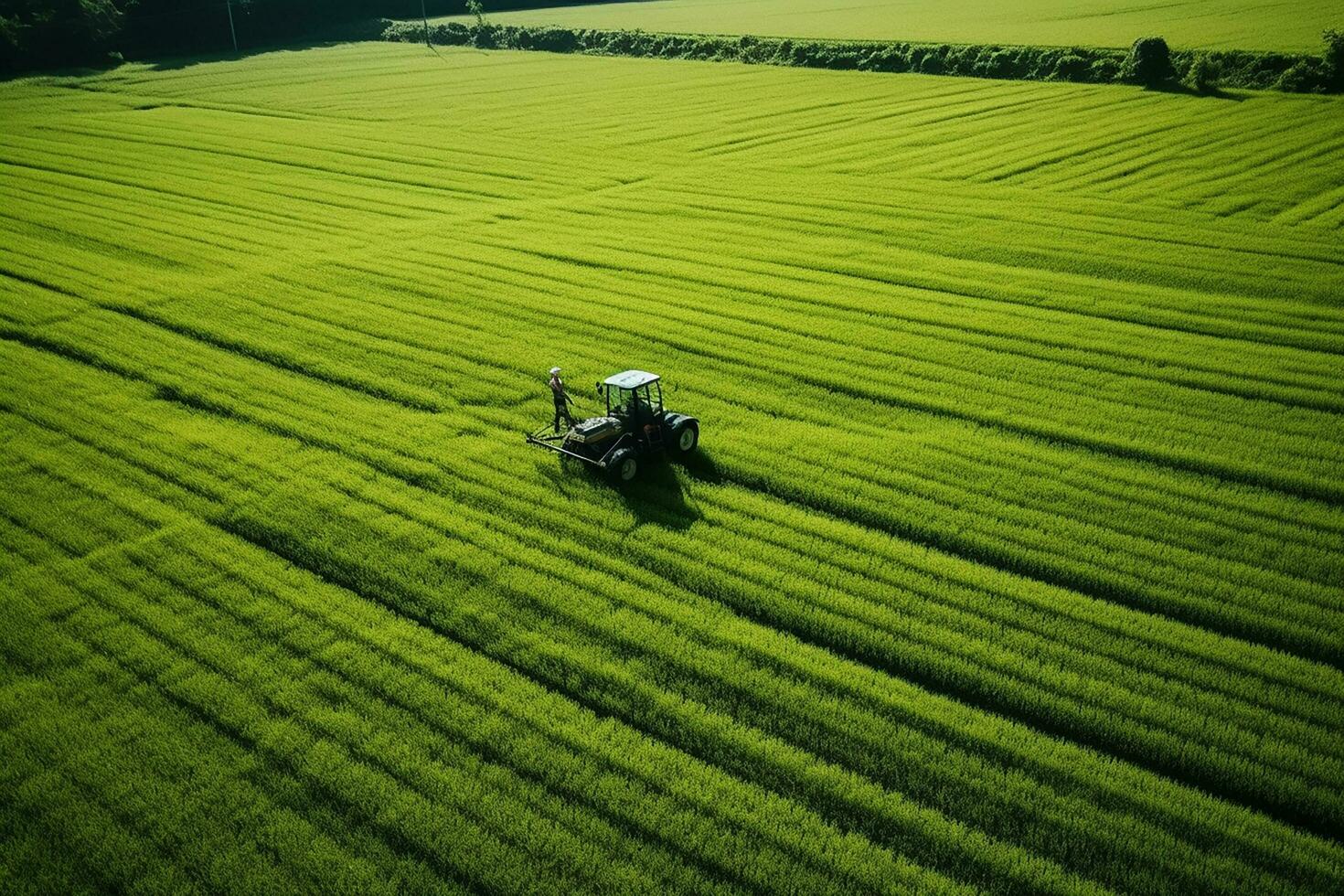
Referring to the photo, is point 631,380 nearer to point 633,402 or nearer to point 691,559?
point 633,402

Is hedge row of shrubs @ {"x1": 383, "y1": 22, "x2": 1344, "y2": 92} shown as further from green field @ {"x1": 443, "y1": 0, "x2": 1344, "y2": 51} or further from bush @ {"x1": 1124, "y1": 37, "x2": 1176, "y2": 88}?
green field @ {"x1": 443, "y1": 0, "x2": 1344, "y2": 51}

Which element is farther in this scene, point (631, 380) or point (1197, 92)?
point (1197, 92)

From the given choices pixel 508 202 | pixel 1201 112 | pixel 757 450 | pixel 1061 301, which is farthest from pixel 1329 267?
pixel 508 202

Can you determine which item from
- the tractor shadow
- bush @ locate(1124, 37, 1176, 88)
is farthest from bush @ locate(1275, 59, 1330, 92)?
the tractor shadow

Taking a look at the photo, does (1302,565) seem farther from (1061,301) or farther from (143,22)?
(143,22)

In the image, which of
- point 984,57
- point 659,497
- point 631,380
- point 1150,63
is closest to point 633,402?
point 631,380

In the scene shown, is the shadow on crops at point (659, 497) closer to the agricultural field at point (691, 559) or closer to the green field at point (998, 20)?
the agricultural field at point (691, 559)
